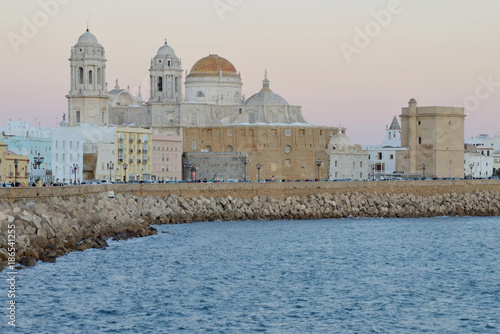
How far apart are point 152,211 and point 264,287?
26492 millimetres

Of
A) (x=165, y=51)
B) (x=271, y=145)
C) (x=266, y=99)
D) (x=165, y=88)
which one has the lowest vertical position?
(x=271, y=145)

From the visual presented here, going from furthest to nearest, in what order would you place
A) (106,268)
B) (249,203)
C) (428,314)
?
(249,203) → (106,268) → (428,314)

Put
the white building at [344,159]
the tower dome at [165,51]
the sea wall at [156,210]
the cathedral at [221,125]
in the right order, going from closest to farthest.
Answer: the sea wall at [156,210] < the cathedral at [221,125] < the tower dome at [165,51] < the white building at [344,159]

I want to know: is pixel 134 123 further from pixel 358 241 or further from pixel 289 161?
pixel 358 241

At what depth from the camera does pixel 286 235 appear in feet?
215

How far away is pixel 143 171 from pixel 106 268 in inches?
2145

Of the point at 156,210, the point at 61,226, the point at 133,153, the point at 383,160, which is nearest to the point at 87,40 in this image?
the point at 133,153

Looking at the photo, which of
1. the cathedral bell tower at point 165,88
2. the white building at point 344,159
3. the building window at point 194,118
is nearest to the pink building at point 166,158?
the cathedral bell tower at point 165,88

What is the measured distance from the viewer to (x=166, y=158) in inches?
4158

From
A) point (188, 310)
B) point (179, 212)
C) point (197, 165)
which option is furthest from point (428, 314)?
point (197, 165)

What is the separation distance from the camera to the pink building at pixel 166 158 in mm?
103537

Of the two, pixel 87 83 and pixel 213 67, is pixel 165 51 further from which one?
pixel 87 83

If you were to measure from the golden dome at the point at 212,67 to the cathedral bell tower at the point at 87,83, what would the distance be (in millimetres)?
19952

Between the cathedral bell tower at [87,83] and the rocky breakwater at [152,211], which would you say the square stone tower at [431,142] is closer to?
the rocky breakwater at [152,211]
